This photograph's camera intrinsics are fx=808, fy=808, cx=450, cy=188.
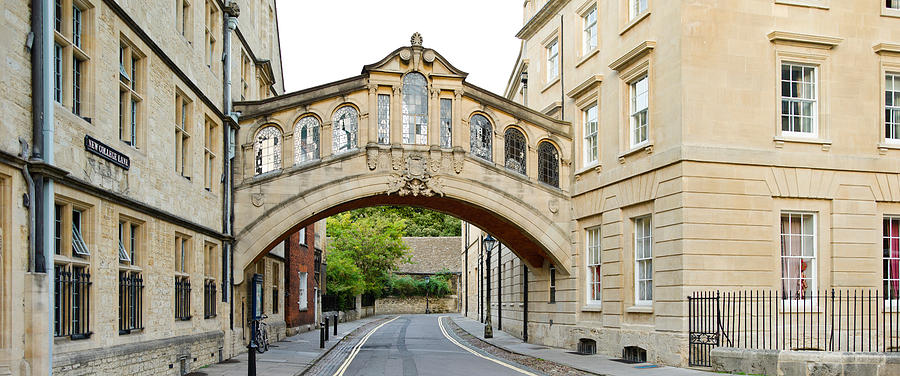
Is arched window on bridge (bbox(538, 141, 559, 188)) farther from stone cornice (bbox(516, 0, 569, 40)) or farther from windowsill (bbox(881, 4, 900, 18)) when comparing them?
windowsill (bbox(881, 4, 900, 18))

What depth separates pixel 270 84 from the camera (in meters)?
30.1

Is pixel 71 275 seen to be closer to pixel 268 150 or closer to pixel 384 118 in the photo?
pixel 268 150

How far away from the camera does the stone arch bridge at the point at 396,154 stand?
2294 cm

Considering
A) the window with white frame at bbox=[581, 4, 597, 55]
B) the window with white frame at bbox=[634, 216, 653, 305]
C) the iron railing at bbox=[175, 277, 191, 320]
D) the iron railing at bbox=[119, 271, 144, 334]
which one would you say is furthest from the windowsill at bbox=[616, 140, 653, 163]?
the iron railing at bbox=[119, 271, 144, 334]

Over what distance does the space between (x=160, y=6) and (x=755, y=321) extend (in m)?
14.4

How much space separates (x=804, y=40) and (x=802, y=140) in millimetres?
2331

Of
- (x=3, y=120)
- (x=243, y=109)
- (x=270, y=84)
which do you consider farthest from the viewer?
(x=270, y=84)

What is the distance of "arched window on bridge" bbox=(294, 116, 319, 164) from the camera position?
23391mm

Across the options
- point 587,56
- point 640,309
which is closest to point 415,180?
point 587,56

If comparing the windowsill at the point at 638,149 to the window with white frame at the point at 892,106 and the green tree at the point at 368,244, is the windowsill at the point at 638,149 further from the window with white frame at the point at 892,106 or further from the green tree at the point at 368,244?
the green tree at the point at 368,244

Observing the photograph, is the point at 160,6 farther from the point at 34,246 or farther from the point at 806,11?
the point at 806,11

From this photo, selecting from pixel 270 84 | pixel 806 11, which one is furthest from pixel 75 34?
pixel 270 84

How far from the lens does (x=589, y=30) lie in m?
24.5

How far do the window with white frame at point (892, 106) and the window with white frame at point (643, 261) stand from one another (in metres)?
6.19
